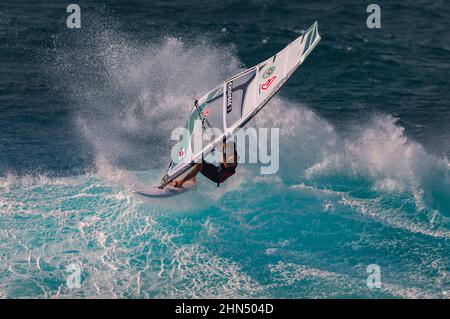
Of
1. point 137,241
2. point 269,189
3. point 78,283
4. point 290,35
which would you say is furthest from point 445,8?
point 78,283

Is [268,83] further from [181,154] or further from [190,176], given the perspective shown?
[190,176]

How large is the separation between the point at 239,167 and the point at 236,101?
562cm

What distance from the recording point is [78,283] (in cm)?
2698

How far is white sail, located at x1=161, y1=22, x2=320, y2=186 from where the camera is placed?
28.1 m

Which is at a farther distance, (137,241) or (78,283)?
(137,241)

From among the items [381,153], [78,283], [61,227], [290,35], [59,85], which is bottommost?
[78,283]

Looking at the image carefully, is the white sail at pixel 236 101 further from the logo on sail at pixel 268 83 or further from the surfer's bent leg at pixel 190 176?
the surfer's bent leg at pixel 190 176

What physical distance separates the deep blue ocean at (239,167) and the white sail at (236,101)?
3.31 metres

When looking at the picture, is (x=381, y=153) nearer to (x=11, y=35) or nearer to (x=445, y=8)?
(x=445, y=8)

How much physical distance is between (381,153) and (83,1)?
77.5 feet

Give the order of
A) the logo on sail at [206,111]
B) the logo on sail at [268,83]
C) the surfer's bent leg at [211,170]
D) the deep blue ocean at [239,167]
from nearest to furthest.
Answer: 1. the deep blue ocean at [239,167]
2. the surfer's bent leg at [211,170]
3. the logo on sail at [268,83]
4. the logo on sail at [206,111]

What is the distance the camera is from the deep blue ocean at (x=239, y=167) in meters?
28.0

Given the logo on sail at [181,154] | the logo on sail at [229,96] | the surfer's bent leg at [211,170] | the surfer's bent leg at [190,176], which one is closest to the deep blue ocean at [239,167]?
the surfer's bent leg at [190,176]

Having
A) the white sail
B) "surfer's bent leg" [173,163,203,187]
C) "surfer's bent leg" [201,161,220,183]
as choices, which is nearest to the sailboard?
the white sail
